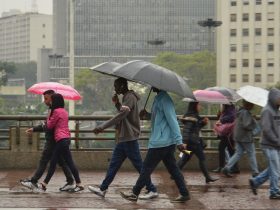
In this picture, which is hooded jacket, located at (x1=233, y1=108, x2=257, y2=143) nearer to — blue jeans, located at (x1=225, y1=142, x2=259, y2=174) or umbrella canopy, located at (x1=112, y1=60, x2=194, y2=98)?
blue jeans, located at (x1=225, y1=142, x2=259, y2=174)

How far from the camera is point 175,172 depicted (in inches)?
410

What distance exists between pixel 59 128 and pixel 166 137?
2129 mm

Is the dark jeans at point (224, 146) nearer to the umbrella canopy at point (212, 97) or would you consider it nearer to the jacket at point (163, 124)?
the umbrella canopy at point (212, 97)

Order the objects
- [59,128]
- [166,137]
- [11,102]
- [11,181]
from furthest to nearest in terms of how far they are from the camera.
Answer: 1. [11,102]
2. [11,181]
3. [59,128]
4. [166,137]

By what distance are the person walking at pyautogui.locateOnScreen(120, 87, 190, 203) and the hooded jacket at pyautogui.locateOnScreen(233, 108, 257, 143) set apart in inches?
102

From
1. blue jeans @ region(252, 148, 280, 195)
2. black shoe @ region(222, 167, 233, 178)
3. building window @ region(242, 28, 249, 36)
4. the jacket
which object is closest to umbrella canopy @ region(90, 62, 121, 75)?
the jacket

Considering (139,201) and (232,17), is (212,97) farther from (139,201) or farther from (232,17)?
(232,17)

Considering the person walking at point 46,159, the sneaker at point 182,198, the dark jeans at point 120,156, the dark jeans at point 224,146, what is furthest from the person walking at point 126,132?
the dark jeans at point 224,146

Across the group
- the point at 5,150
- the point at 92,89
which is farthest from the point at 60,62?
the point at 5,150

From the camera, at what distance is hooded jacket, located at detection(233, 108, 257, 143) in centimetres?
1261

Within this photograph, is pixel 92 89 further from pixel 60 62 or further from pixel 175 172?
pixel 175 172

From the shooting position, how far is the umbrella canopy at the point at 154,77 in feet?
32.1

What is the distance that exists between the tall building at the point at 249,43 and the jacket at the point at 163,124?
124721mm

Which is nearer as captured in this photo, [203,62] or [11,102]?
[203,62]
